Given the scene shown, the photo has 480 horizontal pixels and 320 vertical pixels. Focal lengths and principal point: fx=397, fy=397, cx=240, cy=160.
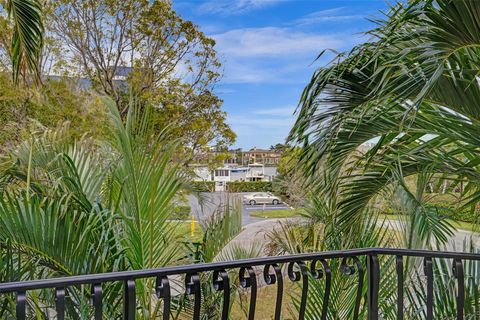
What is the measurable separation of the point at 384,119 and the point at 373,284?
1.04 metres

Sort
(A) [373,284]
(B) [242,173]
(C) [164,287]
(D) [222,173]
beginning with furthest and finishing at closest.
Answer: (B) [242,173]
(D) [222,173]
(A) [373,284]
(C) [164,287]

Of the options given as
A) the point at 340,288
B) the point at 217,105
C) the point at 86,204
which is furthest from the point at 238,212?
the point at 217,105

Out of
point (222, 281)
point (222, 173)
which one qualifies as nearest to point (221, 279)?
point (222, 281)

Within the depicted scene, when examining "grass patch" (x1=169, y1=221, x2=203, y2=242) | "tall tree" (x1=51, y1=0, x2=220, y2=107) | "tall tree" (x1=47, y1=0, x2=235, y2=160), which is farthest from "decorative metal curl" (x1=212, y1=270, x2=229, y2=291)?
"tall tree" (x1=51, y1=0, x2=220, y2=107)

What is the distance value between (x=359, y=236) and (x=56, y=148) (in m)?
2.03

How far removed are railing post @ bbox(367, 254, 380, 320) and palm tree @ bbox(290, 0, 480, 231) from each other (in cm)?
67

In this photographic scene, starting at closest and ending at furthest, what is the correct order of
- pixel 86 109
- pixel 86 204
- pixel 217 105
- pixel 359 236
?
pixel 86 204
pixel 359 236
pixel 86 109
pixel 217 105

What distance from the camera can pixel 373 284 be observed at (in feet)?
5.24

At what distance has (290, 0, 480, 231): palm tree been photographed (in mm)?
1928

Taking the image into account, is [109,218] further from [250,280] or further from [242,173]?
[242,173]

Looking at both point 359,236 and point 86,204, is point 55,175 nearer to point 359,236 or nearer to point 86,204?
point 86,204

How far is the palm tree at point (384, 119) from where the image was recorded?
193 centimetres

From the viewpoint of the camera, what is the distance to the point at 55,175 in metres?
2.42

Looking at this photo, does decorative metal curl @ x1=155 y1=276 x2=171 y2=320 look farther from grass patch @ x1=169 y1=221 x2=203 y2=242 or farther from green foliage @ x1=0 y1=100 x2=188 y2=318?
grass patch @ x1=169 y1=221 x2=203 y2=242
